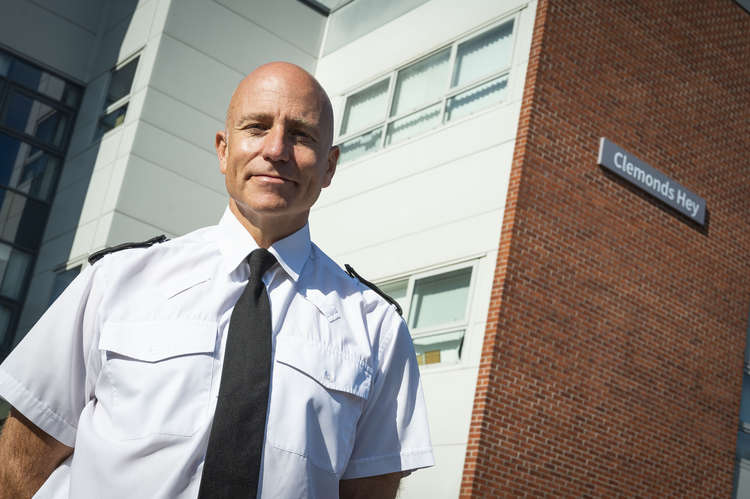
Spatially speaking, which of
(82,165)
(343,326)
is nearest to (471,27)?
(82,165)

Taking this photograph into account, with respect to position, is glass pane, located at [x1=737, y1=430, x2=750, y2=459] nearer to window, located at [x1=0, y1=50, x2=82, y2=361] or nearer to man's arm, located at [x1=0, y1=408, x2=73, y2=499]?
window, located at [x1=0, y1=50, x2=82, y2=361]

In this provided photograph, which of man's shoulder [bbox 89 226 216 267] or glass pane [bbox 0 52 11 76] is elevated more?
glass pane [bbox 0 52 11 76]

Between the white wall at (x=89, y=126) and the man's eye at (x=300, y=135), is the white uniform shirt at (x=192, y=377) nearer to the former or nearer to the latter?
the man's eye at (x=300, y=135)

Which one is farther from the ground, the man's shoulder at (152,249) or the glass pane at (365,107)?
the glass pane at (365,107)

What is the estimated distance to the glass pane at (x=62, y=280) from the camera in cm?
1391

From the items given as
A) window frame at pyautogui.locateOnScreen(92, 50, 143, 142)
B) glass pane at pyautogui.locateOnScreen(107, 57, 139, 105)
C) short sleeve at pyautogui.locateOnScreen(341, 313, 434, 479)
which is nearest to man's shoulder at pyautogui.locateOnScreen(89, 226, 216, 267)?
short sleeve at pyautogui.locateOnScreen(341, 313, 434, 479)

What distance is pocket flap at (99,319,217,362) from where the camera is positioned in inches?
72.6

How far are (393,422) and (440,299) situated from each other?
9229 mm

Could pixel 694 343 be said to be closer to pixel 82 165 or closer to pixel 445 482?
pixel 445 482

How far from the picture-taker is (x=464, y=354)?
10367 mm

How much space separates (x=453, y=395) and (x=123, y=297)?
8612 mm

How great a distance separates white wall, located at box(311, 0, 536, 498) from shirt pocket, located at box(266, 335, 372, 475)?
8.08 meters

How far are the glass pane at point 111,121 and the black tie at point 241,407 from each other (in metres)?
13.4

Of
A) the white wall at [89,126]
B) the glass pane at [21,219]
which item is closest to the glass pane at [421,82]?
the white wall at [89,126]
